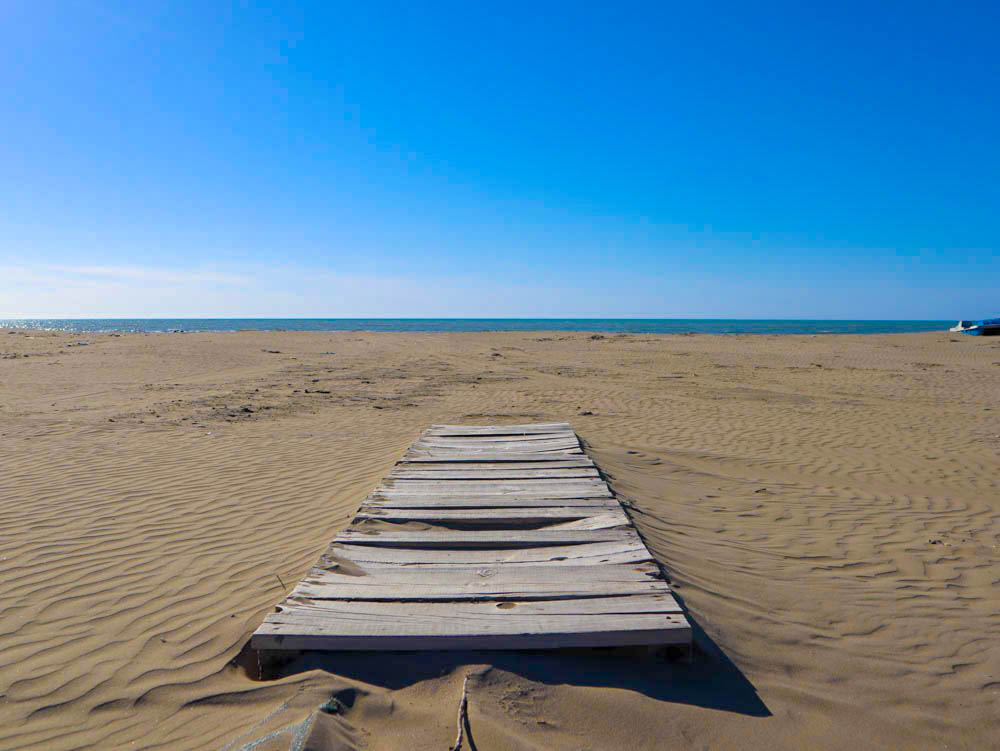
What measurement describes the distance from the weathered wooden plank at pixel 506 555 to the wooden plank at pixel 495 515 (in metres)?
0.47

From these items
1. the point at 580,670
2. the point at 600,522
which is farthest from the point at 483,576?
the point at 600,522

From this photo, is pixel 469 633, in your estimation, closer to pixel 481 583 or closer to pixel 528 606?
pixel 528 606

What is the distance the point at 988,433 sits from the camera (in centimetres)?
939

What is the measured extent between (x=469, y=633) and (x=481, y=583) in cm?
49

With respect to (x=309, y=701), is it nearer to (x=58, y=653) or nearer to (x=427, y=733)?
(x=427, y=733)

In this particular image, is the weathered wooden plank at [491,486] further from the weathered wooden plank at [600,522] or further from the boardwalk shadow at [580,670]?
the boardwalk shadow at [580,670]

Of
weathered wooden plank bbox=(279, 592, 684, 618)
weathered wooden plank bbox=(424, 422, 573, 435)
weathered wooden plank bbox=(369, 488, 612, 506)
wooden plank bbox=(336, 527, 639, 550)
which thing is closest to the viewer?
weathered wooden plank bbox=(279, 592, 684, 618)

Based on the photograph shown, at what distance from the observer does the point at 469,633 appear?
2.50m

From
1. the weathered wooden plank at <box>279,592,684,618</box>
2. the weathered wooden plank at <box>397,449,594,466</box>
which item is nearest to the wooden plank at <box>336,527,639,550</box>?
the weathered wooden plank at <box>279,592,684,618</box>

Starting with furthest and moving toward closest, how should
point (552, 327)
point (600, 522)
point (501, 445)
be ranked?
point (552, 327)
point (501, 445)
point (600, 522)

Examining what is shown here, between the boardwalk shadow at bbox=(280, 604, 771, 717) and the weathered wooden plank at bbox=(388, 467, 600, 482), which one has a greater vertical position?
the weathered wooden plank at bbox=(388, 467, 600, 482)

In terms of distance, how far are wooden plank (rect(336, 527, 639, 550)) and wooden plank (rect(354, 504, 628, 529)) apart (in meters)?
0.24

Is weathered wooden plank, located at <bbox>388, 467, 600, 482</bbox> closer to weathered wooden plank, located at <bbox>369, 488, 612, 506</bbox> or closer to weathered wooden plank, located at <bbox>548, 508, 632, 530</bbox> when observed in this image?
weathered wooden plank, located at <bbox>369, 488, 612, 506</bbox>

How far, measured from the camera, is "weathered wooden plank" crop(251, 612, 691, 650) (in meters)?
2.47
